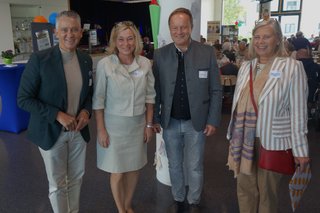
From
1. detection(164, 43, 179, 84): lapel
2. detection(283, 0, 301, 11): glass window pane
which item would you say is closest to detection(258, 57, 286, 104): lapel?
detection(164, 43, 179, 84): lapel

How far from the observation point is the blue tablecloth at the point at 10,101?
13.7ft

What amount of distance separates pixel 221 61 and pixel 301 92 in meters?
4.87

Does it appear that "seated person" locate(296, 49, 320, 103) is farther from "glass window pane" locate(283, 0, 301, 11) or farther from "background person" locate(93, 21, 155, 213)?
"glass window pane" locate(283, 0, 301, 11)

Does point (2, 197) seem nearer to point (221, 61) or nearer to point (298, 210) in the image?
point (298, 210)

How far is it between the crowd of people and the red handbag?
3 cm

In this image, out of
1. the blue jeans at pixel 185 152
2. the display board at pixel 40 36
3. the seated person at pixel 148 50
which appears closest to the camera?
the blue jeans at pixel 185 152

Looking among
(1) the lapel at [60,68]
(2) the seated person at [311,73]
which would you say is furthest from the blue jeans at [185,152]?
(2) the seated person at [311,73]

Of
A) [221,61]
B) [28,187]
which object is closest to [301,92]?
[28,187]

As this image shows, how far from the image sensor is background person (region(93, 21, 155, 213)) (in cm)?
188

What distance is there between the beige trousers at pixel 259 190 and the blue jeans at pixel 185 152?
1.35 ft

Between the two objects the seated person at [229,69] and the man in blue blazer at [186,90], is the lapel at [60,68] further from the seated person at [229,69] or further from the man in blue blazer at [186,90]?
the seated person at [229,69]

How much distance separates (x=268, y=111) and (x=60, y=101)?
120cm

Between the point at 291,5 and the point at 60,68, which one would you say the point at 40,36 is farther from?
the point at 291,5

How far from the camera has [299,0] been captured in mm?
13625
